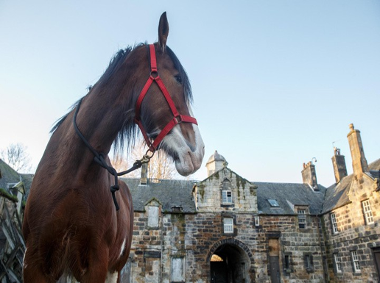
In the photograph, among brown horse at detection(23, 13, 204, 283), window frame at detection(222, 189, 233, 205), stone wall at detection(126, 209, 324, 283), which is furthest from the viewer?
window frame at detection(222, 189, 233, 205)

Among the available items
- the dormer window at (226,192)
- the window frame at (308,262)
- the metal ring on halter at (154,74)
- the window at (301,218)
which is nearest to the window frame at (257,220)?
the dormer window at (226,192)

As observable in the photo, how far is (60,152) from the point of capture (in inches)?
116

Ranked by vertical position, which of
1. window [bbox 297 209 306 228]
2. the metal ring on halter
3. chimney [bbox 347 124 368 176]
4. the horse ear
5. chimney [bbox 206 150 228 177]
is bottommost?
the metal ring on halter

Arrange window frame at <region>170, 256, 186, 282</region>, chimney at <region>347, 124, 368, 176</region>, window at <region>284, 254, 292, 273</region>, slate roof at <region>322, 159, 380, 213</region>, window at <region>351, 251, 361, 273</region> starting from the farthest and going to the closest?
window at <region>284, 254, 292, 273</region>, slate roof at <region>322, 159, 380, 213</region>, chimney at <region>347, 124, 368, 176</region>, window frame at <region>170, 256, 186, 282</region>, window at <region>351, 251, 361, 273</region>

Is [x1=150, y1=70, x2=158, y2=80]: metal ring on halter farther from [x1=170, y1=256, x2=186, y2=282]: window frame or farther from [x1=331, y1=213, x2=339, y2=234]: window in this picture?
[x1=331, y1=213, x2=339, y2=234]: window

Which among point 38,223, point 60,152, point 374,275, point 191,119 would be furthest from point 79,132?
point 374,275

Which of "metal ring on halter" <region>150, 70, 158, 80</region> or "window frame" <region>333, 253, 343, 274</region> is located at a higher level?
"metal ring on halter" <region>150, 70, 158, 80</region>

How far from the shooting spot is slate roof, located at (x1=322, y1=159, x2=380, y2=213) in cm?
2183

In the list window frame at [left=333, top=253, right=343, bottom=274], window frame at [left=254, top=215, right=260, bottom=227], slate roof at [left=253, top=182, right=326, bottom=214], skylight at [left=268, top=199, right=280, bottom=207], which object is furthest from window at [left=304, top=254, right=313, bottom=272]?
window frame at [left=254, top=215, right=260, bottom=227]

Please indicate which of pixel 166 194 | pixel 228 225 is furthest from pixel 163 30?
pixel 166 194

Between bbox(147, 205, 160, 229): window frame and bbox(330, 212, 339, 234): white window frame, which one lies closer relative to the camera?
bbox(147, 205, 160, 229): window frame

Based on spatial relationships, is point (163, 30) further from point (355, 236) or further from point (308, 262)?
point (308, 262)

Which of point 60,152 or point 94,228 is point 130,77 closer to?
point 60,152

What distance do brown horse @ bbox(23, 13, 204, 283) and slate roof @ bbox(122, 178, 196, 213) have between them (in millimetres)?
19798
